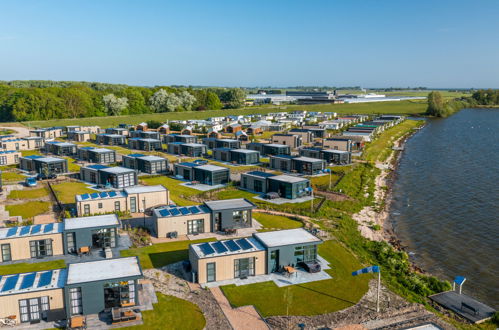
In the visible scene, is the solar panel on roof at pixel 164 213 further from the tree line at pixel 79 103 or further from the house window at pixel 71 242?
the tree line at pixel 79 103

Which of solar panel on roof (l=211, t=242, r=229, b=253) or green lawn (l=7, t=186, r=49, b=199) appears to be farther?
green lawn (l=7, t=186, r=49, b=199)

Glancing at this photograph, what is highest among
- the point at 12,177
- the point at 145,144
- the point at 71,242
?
the point at 145,144

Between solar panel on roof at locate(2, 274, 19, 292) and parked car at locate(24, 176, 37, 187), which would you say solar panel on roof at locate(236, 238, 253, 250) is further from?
parked car at locate(24, 176, 37, 187)

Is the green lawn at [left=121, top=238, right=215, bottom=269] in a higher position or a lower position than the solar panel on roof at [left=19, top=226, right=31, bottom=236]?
lower

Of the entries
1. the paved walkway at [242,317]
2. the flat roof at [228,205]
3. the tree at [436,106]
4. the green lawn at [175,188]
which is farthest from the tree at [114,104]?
the paved walkway at [242,317]

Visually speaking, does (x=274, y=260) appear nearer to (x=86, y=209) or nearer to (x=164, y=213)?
(x=164, y=213)

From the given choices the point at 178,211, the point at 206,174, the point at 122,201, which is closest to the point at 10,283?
the point at 178,211

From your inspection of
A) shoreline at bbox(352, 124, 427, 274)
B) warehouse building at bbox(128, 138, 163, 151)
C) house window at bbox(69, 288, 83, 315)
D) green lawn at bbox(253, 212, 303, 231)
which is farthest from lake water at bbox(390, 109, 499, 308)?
warehouse building at bbox(128, 138, 163, 151)

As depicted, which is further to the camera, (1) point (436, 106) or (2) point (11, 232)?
(1) point (436, 106)
